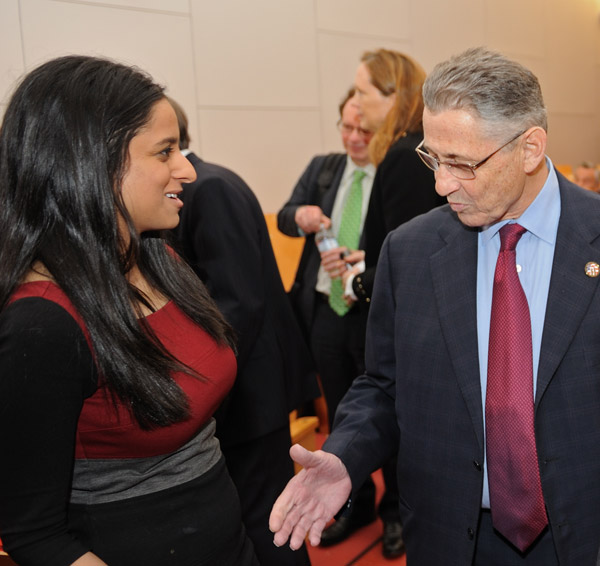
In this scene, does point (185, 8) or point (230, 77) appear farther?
point (230, 77)

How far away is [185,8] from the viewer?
401cm

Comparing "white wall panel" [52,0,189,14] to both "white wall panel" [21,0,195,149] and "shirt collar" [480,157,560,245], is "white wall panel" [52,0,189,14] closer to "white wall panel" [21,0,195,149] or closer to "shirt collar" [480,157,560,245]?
"white wall panel" [21,0,195,149]

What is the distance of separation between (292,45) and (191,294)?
138 inches

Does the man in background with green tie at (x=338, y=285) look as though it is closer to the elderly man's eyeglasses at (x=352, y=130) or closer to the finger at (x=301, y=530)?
the elderly man's eyeglasses at (x=352, y=130)

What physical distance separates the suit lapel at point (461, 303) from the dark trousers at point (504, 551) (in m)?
0.20

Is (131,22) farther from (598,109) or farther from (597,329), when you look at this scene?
(598,109)

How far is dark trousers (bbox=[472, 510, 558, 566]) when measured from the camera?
135cm

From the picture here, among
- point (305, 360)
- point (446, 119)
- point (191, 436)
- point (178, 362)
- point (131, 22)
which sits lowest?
point (305, 360)

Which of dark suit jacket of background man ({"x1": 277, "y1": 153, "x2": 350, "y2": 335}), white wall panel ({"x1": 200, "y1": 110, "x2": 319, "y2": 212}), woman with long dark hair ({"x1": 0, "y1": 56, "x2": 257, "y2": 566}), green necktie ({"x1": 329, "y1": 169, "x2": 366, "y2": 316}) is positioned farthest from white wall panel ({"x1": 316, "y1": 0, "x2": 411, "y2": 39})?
woman with long dark hair ({"x1": 0, "y1": 56, "x2": 257, "y2": 566})

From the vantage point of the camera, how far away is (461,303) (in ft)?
4.71

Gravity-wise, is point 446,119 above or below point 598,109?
above

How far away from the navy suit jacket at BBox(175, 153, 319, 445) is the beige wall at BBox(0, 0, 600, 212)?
1290 mm

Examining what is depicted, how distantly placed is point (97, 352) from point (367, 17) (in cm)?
457

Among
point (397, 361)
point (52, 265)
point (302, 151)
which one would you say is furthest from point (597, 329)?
point (302, 151)
